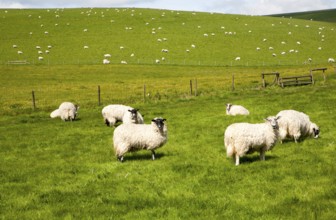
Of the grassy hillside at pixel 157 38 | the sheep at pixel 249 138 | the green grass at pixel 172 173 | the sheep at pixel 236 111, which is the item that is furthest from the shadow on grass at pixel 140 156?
the grassy hillside at pixel 157 38

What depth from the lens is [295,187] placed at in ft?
36.9

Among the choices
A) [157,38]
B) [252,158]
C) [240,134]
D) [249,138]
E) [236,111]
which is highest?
[157,38]

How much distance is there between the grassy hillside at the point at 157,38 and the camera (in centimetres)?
7312

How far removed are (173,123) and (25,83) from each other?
3241 cm

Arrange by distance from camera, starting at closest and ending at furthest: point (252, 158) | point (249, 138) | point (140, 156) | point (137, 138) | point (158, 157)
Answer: point (249, 138) → point (252, 158) → point (137, 138) → point (158, 157) → point (140, 156)

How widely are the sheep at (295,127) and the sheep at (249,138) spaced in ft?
9.19

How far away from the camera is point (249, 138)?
45.7ft

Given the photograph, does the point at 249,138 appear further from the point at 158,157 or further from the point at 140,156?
the point at 140,156

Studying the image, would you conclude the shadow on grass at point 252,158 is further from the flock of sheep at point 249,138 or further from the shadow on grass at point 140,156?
the shadow on grass at point 140,156

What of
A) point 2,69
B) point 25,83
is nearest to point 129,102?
point 25,83

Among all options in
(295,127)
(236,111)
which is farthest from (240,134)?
(236,111)

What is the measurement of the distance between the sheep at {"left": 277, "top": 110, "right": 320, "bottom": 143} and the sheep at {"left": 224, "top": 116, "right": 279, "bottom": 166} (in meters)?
2.80

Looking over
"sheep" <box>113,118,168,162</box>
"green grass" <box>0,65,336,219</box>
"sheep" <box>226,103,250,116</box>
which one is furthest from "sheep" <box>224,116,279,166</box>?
"sheep" <box>226,103,250,116</box>

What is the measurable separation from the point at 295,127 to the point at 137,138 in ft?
22.4
